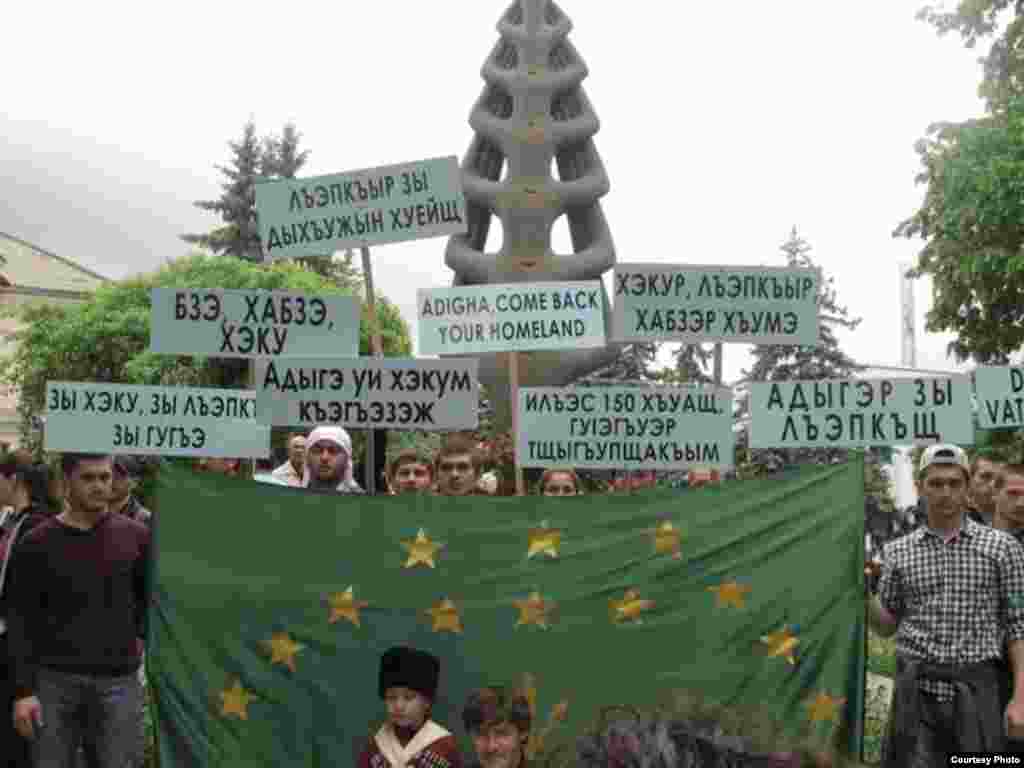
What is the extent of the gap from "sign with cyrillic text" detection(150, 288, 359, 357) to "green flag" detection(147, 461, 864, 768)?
34.5 inches

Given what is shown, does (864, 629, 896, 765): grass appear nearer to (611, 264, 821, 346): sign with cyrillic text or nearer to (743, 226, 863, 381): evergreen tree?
(611, 264, 821, 346): sign with cyrillic text

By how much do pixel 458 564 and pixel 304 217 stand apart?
87.4 inches

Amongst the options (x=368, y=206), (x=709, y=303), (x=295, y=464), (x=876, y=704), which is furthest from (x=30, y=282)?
(x=709, y=303)

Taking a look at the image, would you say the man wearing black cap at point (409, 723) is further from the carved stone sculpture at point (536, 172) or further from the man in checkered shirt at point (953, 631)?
the carved stone sculpture at point (536, 172)

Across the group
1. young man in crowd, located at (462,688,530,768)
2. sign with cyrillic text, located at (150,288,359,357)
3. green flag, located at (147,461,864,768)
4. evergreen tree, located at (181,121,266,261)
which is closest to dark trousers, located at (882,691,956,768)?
green flag, located at (147,461,864,768)

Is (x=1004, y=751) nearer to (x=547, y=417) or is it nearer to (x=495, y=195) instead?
(x=547, y=417)

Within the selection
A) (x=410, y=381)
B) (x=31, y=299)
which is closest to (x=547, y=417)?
(x=410, y=381)

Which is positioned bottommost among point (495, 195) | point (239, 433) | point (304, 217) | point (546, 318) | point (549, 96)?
point (239, 433)

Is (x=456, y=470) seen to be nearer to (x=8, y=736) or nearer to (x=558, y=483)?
(x=558, y=483)

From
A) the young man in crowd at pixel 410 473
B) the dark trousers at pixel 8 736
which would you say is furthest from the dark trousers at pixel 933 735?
the dark trousers at pixel 8 736

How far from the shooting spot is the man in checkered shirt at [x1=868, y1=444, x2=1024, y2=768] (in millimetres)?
6105

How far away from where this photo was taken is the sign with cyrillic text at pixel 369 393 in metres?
7.49

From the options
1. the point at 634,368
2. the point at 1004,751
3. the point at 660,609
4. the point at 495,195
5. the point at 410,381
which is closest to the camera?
the point at 1004,751

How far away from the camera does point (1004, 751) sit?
6.14 metres
